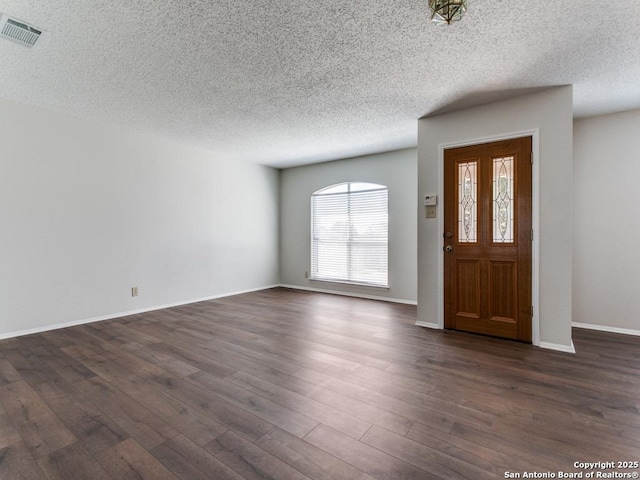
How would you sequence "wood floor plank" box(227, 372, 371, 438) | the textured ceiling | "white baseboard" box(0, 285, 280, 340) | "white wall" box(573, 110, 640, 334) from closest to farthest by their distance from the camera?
"wood floor plank" box(227, 372, 371, 438), the textured ceiling, "white baseboard" box(0, 285, 280, 340), "white wall" box(573, 110, 640, 334)

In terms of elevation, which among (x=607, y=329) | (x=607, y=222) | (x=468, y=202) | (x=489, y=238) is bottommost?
(x=607, y=329)

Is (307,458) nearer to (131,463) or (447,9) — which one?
(131,463)

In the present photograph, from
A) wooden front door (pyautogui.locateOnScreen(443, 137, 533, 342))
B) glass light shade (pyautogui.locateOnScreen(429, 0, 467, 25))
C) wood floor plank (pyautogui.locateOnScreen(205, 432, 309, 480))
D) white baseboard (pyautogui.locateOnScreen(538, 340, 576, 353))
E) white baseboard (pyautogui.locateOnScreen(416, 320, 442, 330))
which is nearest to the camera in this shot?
wood floor plank (pyautogui.locateOnScreen(205, 432, 309, 480))

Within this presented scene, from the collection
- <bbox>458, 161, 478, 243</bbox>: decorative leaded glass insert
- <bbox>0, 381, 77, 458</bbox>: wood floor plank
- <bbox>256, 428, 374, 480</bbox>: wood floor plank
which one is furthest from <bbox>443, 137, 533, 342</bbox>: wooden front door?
<bbox>0, 381, 77, 458</bbox>: wood floor plank

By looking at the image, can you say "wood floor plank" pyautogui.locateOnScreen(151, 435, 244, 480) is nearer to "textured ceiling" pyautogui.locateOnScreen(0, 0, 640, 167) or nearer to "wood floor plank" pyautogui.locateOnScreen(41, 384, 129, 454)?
"wood floor plank" pyautogui.locateOnScreen(41, 384, 129, 454)

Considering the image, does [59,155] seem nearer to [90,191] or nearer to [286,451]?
[90,191]

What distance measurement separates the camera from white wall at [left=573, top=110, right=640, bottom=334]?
3596mm

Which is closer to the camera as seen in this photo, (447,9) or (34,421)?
(447,9)

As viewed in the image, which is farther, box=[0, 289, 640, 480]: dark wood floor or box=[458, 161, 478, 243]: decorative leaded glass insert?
box=[458, 161, 478, 243]: decorative leaded glass insert

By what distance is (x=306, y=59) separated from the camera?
2607 mm

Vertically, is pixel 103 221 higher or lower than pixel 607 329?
higher

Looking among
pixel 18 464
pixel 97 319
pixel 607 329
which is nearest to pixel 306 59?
pixel 18 464

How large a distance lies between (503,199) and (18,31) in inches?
179

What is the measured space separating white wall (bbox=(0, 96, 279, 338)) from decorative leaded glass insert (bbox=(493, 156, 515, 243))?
448cm
